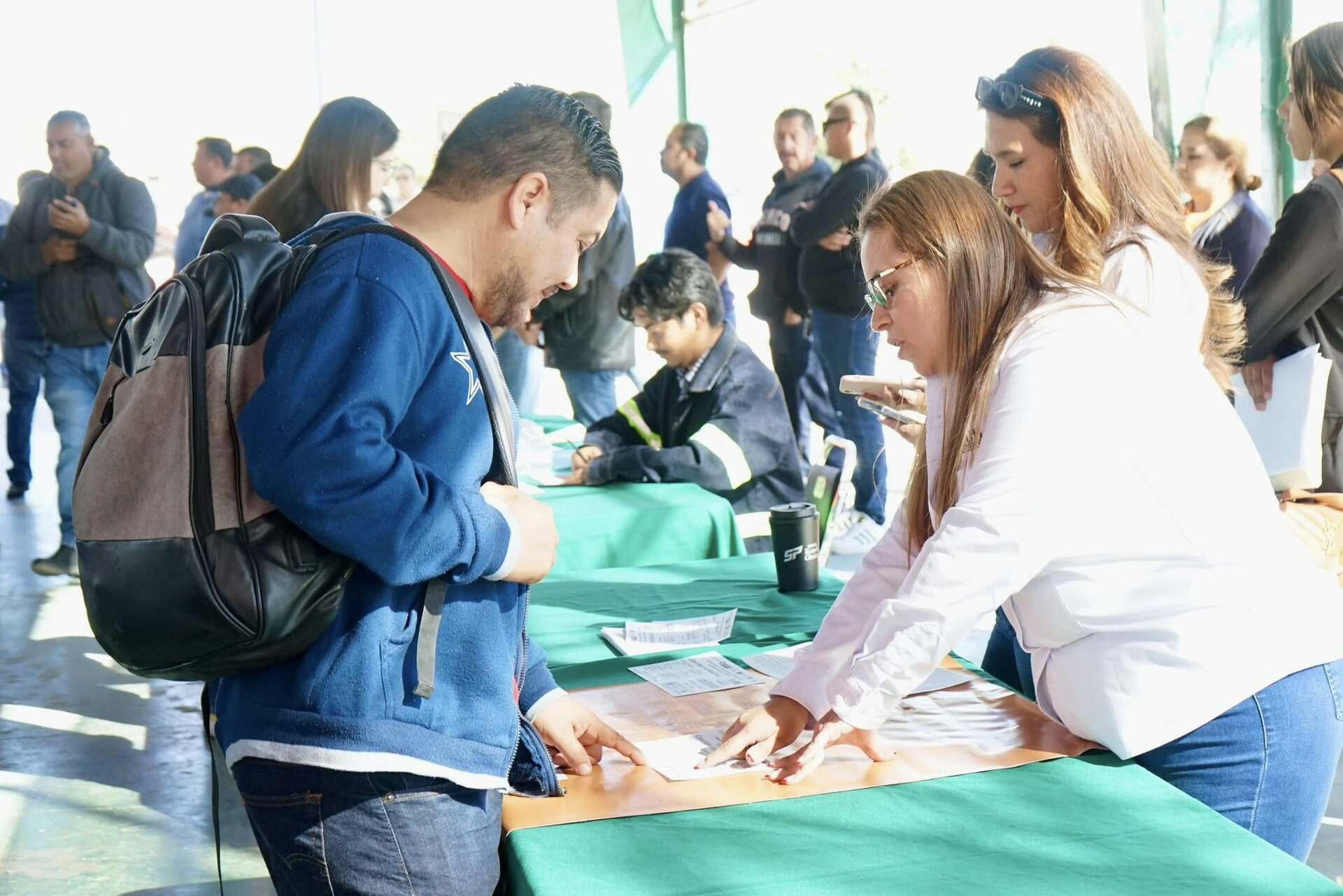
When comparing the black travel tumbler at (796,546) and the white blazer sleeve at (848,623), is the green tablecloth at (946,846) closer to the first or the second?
the white blazer sleeve at (848,623)

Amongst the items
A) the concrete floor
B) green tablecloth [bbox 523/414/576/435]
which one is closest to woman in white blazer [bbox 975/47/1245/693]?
the concrete floor

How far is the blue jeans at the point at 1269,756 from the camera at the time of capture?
3.96 ft

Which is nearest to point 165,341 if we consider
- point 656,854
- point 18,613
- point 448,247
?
point 448,247

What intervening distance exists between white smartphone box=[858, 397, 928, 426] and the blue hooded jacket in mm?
970

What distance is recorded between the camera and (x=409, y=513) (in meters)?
0.99

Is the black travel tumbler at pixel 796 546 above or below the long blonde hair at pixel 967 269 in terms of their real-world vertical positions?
below

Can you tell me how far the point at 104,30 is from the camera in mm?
11430

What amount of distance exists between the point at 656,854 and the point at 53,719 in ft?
9.21

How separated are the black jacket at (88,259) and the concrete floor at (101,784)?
114 cm

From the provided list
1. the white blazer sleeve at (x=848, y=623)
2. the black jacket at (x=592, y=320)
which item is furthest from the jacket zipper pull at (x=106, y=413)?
the black jacket at (x=592, y=320)

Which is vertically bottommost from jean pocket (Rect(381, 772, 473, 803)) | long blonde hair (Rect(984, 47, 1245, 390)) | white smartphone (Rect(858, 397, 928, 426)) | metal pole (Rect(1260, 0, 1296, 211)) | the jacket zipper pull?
jean pocket (Rect(381, 772, 473, 803))

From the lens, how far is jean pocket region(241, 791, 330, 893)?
107 cm

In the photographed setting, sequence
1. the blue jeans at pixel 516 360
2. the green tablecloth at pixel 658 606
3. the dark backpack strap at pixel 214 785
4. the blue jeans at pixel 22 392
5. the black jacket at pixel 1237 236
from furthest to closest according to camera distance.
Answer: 1. the blue jeans at pixel 22 392
2. the blue jeans at pixel 516 360
3. the black jacket at pixel 1237 236
4. the green tablecloth at pixel 658 606
5. the dark backpack strap at pixel 214 785

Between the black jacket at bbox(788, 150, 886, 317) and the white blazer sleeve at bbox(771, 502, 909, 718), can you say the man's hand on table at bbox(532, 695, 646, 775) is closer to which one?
the white blazer sleeve at bbox(771, 502, 909, 718)
